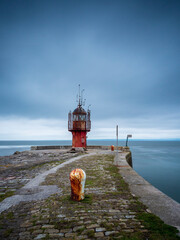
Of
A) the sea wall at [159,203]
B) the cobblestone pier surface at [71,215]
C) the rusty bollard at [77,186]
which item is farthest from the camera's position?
the rusty bollard at [77,186]

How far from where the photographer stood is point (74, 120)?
21344mm

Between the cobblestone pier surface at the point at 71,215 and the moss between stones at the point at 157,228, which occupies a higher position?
the moss between stones at the point at 157,228

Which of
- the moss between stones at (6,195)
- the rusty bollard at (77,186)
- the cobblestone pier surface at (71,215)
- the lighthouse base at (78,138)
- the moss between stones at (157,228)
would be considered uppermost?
the lighthouse base at (78,138)

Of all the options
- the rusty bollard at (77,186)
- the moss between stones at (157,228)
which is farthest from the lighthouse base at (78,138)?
the moss between stones at (157,228)

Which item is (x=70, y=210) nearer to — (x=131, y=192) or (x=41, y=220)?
(x=41, y=220)

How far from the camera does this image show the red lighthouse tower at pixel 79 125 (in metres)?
21.2

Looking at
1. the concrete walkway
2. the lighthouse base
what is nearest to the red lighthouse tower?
the lighthouse base

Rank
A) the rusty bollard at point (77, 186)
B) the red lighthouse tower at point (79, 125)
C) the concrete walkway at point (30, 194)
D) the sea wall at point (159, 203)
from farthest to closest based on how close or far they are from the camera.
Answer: the red lighthouse tower at point (79, 125)
the rusty bollard at point (77, 186)
the concrete walkway at point (30, 194)
the sea wall at point (159, 203)

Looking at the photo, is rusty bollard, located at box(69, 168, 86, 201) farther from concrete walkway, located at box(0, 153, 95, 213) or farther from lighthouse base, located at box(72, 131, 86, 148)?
lighthouse base, located at box(72, 131, 86, 148)

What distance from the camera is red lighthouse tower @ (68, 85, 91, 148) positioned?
21.2m

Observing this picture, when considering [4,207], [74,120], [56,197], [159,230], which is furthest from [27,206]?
[74,120]

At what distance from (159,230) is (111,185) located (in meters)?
2.91

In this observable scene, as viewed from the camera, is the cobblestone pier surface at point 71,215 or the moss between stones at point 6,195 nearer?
the cobblestone pier surface at point 71,215

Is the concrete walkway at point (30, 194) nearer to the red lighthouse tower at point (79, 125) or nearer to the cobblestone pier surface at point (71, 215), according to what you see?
the cobblestone pier surface at point (71, 215)
